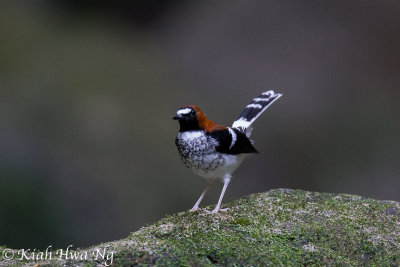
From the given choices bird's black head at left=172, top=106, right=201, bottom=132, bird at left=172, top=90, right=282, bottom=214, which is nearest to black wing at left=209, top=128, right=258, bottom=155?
bird at left=172, top=90, right=282, bottom=214

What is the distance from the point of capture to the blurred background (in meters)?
7.28

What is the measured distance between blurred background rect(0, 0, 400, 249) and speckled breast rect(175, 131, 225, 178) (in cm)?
277

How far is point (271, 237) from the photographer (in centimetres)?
365

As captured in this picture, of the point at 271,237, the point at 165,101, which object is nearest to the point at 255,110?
the point at 271,237

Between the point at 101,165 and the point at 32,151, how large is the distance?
1.11 metres

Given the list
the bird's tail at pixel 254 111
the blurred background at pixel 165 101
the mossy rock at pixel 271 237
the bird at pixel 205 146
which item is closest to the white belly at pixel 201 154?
the bird at pixel 205 146

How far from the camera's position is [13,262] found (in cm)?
345

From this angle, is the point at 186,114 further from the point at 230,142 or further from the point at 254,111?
the point at 254,111

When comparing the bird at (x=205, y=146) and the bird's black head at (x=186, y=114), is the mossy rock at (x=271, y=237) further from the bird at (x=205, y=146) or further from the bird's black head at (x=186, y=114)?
the bird's black head at (x=186, y=114)

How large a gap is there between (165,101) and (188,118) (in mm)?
5654

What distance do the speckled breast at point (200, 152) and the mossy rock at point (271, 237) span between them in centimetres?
43

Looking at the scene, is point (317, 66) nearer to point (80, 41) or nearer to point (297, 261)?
point (80, 41)

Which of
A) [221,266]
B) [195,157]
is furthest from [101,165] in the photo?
[221,266]

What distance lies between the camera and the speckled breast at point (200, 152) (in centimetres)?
421
